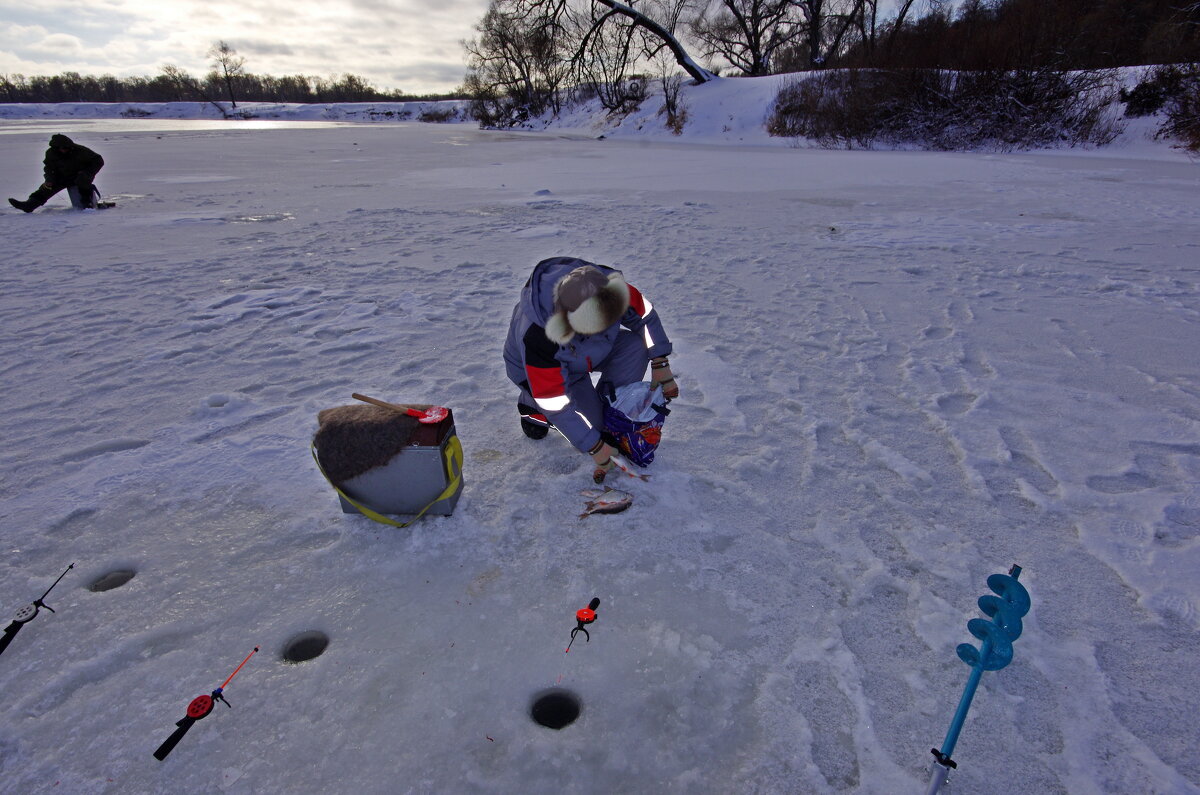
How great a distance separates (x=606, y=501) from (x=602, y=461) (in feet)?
0.55

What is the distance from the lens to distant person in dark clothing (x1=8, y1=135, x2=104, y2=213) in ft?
27.4

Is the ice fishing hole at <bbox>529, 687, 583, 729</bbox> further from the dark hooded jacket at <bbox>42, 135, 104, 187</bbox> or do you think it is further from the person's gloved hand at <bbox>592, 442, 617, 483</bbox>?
the dark hooded jacket at <bbox>42, 135, 104, 187</bbox>

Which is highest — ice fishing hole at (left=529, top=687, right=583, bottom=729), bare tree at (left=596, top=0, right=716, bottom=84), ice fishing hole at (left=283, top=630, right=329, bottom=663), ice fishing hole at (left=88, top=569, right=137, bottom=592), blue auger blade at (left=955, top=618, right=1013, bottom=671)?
bare tree at (left=596, top=0, right=716, bottom=84)

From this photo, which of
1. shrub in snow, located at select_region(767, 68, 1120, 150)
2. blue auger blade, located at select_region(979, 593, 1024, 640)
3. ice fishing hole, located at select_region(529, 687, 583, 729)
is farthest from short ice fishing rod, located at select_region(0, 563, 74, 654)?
shrub in snow, located at select_region(767, 68, 1120, 150)

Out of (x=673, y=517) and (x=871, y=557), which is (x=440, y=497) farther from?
(x=871, y=557)

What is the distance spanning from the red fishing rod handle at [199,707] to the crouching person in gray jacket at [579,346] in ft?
4.43

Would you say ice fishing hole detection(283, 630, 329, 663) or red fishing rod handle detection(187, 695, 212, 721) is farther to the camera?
ice fishing hole detection(283, 630, 329, 663)

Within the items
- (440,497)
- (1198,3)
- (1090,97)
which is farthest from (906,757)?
(1198,3)

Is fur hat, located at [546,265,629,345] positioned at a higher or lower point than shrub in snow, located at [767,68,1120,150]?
lower

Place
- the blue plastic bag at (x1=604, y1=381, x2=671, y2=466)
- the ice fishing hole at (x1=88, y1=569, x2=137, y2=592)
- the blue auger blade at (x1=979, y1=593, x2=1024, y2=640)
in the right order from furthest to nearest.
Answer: the blue plastic bag at (x1=604, y1=381, x2=671, y2=466), the ice fishing hole at (x1=88, y1=569, x2=137, y2=592), the blue auger blade at (x1=979, y1=593, x2=1024, y2=640)

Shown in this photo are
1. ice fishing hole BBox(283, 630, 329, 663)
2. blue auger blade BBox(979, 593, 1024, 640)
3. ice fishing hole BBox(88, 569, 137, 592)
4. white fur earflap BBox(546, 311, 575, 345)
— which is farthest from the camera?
white fur earflap BBox(546, 311, 575, 345)

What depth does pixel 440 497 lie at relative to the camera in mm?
2215

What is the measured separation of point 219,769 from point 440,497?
101cm

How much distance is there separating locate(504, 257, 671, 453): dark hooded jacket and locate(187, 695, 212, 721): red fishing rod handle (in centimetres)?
135
